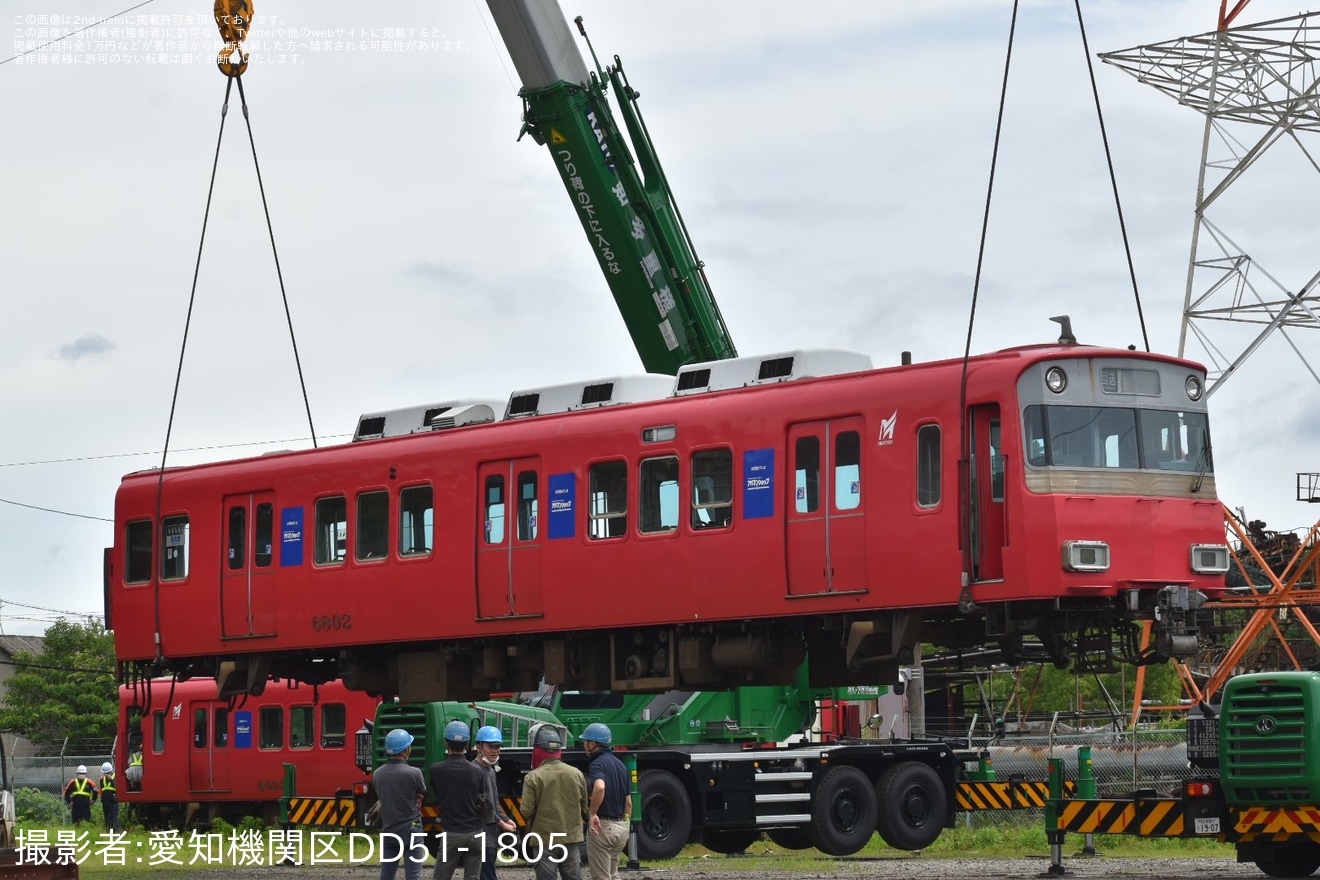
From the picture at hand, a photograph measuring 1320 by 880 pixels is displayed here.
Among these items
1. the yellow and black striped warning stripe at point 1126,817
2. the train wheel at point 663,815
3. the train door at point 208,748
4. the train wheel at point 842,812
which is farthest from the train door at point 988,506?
the train door at point 208,748

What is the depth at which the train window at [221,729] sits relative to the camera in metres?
35.7

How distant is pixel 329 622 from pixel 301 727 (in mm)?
13230

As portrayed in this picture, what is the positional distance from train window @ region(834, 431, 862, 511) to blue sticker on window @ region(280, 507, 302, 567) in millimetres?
7063

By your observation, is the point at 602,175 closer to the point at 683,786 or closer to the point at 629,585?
the point at 629,585

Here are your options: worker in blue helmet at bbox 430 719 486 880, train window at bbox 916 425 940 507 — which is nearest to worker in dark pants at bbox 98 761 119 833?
worker in blue helmet at bbox 430 719 486 880

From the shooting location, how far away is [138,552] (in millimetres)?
23703

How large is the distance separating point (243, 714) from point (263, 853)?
29.8ft

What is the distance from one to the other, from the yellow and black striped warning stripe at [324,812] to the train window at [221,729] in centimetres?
1297

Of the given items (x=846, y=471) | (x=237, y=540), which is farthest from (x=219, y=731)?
(x=846, y=471)

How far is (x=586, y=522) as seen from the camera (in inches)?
763

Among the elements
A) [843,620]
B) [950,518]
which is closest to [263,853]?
[843,620]

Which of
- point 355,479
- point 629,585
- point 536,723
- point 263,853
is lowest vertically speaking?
point 263,853

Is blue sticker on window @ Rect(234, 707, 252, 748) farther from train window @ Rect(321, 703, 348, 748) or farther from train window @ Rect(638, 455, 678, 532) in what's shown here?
train window @ Rect(638, 455, 678, 532)

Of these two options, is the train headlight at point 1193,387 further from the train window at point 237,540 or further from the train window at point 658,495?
the train window at point 237,540
